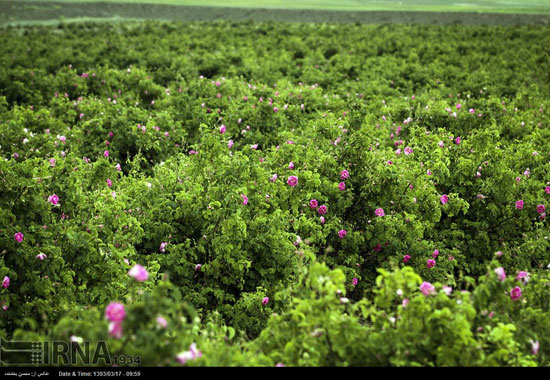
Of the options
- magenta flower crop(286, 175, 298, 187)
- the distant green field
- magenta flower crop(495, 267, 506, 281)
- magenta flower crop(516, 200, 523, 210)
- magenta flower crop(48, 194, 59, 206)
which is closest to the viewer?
magenta flower crop(495, 267, 506, 281)

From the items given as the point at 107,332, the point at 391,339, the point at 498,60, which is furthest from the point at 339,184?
the point at 498,60

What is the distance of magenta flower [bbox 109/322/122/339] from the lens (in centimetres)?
217

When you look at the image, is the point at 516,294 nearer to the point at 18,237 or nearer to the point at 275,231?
the point at 275,231

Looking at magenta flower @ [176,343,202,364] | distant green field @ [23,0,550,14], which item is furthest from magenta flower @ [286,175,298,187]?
distant green field @ [23,0,550,14]

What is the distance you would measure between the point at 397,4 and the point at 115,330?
2128 inches

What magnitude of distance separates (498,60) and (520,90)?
17.7 ft

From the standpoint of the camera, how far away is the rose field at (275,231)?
2707 mm

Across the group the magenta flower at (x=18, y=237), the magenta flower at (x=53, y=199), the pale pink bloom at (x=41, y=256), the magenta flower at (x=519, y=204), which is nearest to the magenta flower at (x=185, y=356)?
the pale pink bloom at (x=41, y=256)

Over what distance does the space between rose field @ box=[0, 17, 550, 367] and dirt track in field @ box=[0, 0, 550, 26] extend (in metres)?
28.4

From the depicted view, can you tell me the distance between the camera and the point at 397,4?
50.7 metres

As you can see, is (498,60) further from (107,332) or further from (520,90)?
(107,332)

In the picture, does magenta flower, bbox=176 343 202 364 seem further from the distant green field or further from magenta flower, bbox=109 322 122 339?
the distant green field

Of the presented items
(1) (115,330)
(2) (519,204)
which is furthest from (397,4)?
(1) (115,330)

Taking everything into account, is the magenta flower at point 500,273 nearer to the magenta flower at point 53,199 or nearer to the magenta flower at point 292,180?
the magenta flower at point 292,180
